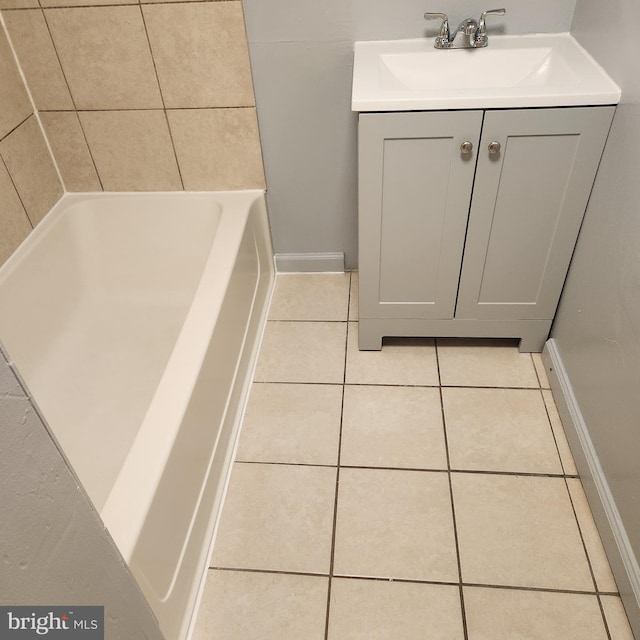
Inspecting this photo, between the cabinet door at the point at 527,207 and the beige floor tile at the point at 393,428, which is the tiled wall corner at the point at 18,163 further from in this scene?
the cabinet door at the point at 527,207

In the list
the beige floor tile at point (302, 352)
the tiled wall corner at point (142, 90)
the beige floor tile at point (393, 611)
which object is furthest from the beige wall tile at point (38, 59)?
the beige floor tile at point (393, 611)

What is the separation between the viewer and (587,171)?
1.46 metres

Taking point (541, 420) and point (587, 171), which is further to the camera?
point (541, 420)

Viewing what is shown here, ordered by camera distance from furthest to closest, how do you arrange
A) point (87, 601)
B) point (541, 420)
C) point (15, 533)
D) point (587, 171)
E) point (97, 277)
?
point (97, 277) → point (541, 420) → point (587, 171) → point (87, 601) → point (15, 533)

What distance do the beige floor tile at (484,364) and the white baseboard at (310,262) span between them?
21.0 inches

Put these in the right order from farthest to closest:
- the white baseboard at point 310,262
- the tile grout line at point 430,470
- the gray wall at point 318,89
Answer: the white baseboard at point 310,262 < the gray wall at point 318,89 < the tile grout line at point 430,470

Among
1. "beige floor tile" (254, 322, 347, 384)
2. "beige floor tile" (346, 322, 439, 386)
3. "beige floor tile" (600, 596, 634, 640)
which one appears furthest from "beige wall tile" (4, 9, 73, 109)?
→ "beige floor tile" (600, 596, 634, 640)

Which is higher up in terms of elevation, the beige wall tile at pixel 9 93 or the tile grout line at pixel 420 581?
the beige wall tile at pixel 9 93

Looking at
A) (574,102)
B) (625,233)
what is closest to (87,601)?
(625,233)

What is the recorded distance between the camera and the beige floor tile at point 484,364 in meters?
1.76

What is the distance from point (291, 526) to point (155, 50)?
57.3 inches

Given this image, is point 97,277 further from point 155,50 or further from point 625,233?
point 625,233

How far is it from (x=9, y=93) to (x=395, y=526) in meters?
1.72

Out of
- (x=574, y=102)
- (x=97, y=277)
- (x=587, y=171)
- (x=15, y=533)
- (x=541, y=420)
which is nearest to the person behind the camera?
(x=15, y=533)
